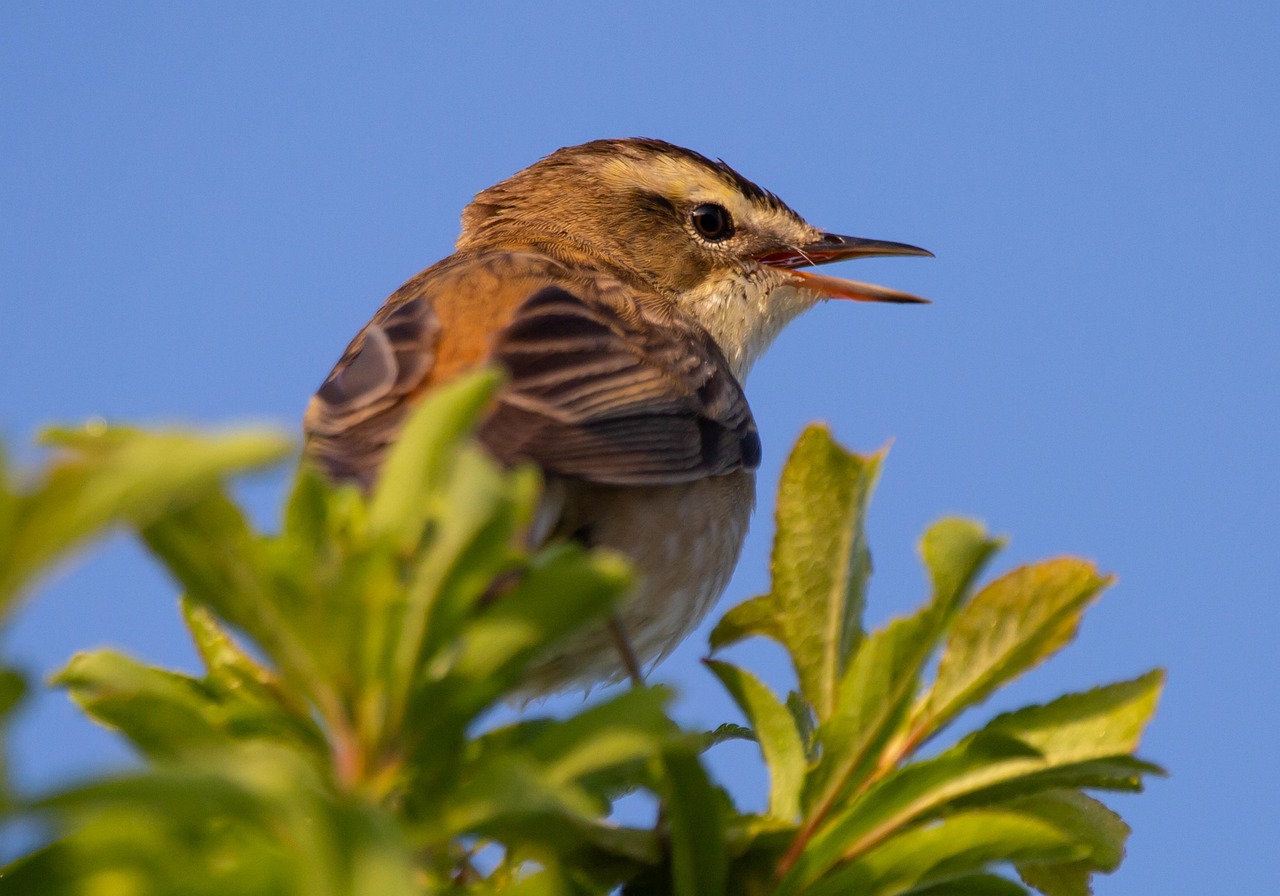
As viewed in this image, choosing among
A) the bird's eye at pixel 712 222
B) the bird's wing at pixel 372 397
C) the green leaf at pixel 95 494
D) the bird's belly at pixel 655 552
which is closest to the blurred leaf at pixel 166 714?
the green leaf at pixel 95 494

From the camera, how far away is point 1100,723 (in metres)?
1.96

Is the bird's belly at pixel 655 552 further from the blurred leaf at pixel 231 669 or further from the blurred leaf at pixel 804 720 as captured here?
the blurred leaf at pixel 231 669

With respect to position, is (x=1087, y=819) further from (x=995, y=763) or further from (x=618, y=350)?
(x=618, y=350)

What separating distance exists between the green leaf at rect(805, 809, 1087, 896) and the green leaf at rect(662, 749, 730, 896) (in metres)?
0.13

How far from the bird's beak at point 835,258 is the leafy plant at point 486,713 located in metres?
4.23

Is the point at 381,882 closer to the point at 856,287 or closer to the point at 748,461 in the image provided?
the point at 748,461

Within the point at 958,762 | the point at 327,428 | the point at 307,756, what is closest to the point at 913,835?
the point at 958,762

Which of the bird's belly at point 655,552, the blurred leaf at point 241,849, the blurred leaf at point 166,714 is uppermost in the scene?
the bird's belly at point 655,552

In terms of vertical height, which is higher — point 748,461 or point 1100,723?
point 748,461

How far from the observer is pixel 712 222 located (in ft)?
21.9

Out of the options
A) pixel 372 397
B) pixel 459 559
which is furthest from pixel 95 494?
pixel 372 397

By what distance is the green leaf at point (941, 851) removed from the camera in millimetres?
1792

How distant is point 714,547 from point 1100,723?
2850 mm

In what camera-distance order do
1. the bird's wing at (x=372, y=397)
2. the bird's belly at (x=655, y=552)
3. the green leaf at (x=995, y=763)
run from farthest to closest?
the bird's belly at (x=655, y=552) → the bird's wing at (x=372, y=397) → the green leaf at (x=995, y=763)
